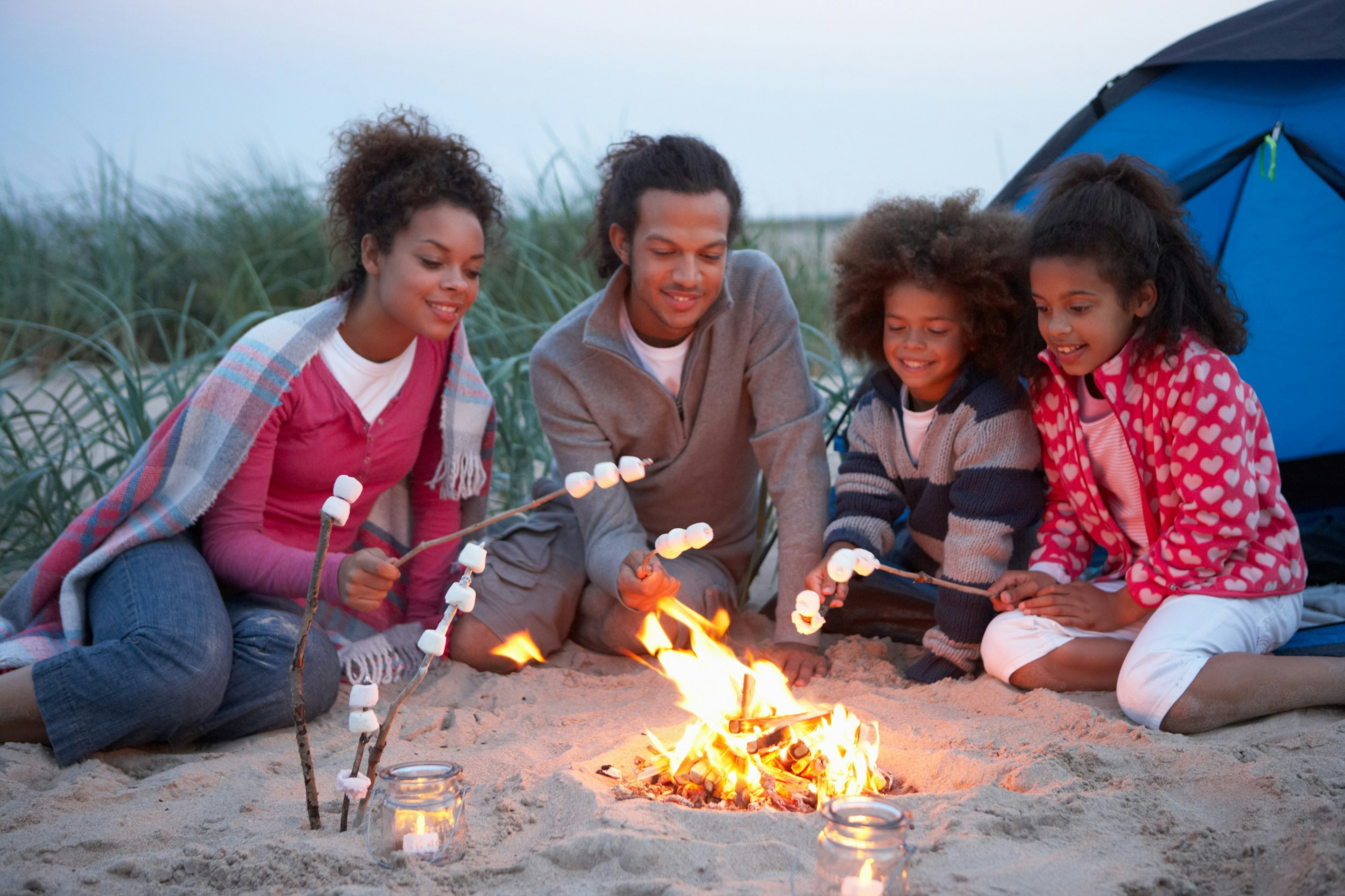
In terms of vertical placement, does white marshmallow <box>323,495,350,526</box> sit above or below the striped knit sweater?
above

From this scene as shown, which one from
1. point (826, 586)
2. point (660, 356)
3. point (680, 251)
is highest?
point (680, 251)

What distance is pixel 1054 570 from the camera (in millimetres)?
2510

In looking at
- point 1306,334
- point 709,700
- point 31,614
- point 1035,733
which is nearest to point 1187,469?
point 1035,733

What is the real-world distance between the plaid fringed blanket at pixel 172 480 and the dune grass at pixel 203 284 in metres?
0.91

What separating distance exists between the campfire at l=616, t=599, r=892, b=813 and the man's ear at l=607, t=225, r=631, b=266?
3.66 ft

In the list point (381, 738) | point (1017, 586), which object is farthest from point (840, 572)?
point (381, 738)

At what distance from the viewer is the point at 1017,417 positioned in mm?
2504

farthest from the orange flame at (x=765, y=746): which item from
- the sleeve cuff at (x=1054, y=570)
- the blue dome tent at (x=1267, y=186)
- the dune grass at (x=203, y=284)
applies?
the blue dome tent at (x=1267, y=186)

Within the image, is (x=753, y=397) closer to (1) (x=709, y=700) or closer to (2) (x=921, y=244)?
(2) (x=921, y=244)

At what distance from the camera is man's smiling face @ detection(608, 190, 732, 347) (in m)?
2.51

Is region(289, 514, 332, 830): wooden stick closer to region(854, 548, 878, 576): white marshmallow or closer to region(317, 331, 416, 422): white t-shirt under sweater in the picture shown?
region(854, 548, 878, 576): white marshmallow

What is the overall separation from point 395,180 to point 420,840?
5.36ft

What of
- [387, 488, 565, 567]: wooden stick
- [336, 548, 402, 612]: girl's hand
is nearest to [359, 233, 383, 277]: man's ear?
[387, 488, 565, 567]: wooden stick

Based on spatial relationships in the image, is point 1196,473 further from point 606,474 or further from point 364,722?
point 364,722
